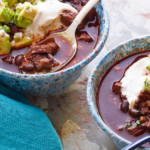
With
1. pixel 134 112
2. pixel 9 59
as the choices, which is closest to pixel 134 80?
pixel 134 112

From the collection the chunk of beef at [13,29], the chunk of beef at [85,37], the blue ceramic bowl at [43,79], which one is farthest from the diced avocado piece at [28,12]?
the blue ceramic bowl at [43,79]

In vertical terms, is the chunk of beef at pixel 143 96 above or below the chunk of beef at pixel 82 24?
below

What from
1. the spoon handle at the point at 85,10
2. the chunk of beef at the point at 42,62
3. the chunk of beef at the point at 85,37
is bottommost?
the chunk of beef at the point at 42,62

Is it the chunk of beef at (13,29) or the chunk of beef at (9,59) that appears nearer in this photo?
the chunk of beef at (9,59)

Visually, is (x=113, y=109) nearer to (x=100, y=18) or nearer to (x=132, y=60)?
(x=132, y=60)

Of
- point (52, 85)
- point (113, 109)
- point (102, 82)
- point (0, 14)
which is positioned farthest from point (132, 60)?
point (0, 14)

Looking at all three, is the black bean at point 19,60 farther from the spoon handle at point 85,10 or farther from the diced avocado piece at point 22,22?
the spoon handle at point 85,10
